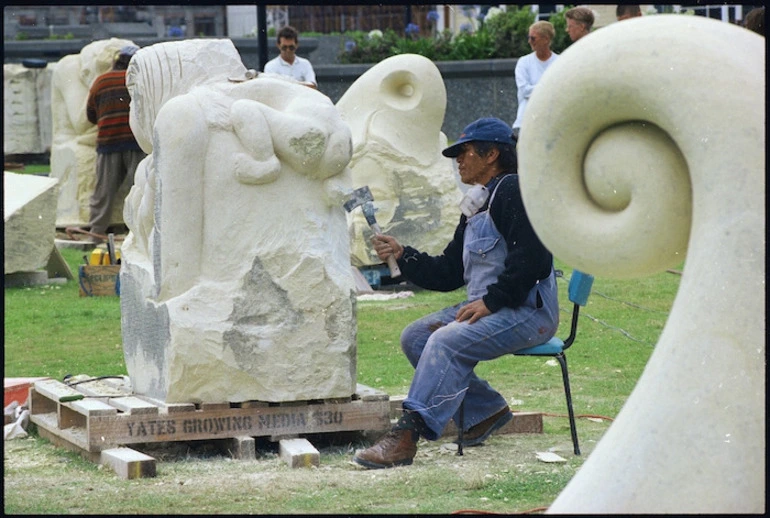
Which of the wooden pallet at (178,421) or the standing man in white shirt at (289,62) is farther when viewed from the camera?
the standing man in white shirt at (289,62)

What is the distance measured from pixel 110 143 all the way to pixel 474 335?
7817 mm

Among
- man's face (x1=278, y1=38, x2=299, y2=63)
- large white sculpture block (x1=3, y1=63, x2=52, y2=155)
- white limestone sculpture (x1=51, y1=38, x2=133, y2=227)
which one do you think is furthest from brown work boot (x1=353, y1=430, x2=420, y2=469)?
large white sculpture block (x1=3, y1=63, x2=52, y2=155)

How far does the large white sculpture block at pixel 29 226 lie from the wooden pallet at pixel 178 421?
15.5ft

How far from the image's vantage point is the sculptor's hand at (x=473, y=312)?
5.54 m

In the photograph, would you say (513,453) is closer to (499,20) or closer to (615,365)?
(615,365)

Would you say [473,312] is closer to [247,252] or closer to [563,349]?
[563,349]

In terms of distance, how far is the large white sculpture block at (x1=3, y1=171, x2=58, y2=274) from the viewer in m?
10.6

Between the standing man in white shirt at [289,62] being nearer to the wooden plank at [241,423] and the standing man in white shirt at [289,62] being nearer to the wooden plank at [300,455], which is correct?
the wooden plank at [241,423]

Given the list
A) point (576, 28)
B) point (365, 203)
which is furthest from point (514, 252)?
point (576, 28)

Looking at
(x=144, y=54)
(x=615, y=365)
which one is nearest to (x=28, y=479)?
(x=144, y=54)

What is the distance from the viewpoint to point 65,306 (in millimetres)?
9977

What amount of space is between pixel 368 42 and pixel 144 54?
1455cm

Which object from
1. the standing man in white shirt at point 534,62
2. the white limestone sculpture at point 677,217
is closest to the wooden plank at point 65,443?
the white limestone sculpture at point 677,217

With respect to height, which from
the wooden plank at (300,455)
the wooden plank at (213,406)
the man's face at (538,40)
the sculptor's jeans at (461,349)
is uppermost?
the man's face at (538,40)
